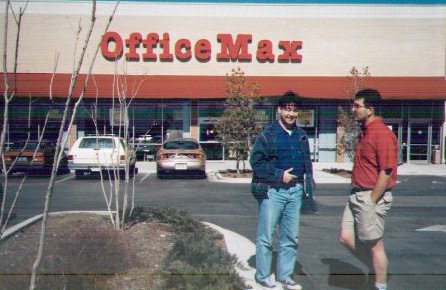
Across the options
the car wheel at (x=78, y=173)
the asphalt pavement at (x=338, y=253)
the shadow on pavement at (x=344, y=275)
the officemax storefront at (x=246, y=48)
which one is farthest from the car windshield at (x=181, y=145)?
the shadow on pavement at (x=344, y=275)

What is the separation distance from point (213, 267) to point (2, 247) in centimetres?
215

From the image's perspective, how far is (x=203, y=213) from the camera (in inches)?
316

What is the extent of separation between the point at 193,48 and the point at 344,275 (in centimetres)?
1684

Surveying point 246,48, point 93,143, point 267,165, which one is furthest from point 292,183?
point 246,48

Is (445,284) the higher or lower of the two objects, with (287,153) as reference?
lower

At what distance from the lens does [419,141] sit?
831 inches

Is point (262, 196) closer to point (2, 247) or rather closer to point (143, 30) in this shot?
point (2, 247)

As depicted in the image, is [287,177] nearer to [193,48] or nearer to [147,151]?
[193,48]

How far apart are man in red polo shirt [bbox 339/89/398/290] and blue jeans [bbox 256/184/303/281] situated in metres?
0.41

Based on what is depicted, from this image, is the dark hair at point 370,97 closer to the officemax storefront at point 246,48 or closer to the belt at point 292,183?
the belt at point 292,183

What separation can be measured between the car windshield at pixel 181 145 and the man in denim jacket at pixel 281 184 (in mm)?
10576

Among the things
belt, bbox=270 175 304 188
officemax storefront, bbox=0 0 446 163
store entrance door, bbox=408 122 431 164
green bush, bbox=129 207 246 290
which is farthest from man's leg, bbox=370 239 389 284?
store entrance door, bbox=408 122 431 164

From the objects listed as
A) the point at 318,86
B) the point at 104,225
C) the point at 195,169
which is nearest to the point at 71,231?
the point at 104,225

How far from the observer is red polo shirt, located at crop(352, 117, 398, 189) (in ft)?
11.6
